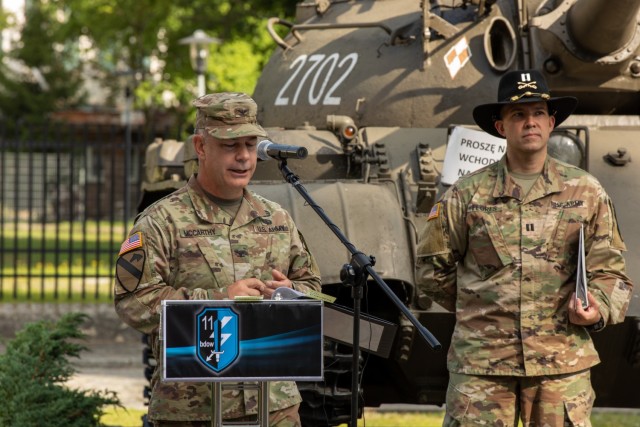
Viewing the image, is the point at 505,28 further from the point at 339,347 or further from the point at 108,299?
the point at 108,299

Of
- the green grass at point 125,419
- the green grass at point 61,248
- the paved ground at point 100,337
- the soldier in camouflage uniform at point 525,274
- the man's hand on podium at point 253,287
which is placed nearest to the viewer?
the man's hand on podium at point 253,287

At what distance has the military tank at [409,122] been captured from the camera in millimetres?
7793

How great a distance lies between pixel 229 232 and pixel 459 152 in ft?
9.78

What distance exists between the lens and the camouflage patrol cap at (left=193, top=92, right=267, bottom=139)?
5477 millimetres

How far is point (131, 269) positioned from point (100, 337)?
435 inches

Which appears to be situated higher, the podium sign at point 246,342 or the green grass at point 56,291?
the podium sign at point 246,342

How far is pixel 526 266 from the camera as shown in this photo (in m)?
5.94

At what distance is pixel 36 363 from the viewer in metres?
9.02

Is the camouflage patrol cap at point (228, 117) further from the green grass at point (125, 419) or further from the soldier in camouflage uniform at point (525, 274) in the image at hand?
the green grass at point (125, 419)

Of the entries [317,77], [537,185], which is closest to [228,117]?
[537,185]

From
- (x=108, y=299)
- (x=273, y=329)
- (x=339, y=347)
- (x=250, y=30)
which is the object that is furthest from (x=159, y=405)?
(x=250, y=30)

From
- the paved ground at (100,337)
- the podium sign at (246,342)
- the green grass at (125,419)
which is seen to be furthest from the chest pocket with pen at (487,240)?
the paved ground at (100,337)

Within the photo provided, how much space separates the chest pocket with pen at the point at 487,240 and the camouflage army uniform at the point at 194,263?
29.7 inches

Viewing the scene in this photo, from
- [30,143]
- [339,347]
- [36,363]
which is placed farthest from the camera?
[30,143]
